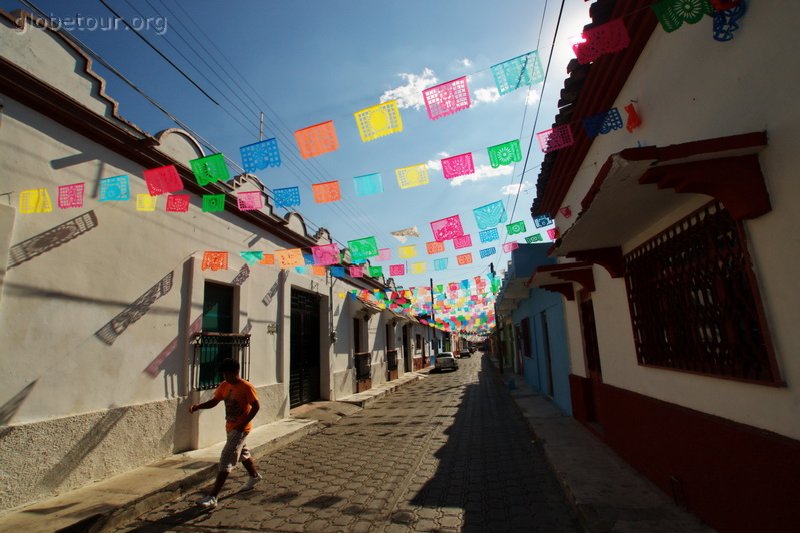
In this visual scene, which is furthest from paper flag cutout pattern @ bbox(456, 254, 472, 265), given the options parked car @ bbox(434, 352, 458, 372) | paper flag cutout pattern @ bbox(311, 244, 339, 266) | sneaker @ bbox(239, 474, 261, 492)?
parked car @ bbox(434, 352, 458, 372)

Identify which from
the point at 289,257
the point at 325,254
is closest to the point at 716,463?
the point at 289,257

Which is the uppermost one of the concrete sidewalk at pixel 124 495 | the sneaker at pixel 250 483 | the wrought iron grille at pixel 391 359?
the wrought iron grille at pixel 391 359

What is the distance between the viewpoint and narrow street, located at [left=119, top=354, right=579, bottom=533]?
13.0ft

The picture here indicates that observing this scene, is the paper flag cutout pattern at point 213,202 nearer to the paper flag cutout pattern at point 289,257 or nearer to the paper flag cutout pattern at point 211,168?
the paper flag cutout pattern at point 211,168

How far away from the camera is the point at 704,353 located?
3.44 m

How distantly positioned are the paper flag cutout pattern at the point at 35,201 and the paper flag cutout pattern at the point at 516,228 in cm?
793

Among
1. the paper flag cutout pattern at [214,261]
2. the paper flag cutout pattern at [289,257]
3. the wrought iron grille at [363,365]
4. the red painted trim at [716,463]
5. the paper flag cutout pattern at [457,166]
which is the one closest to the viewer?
the red painted trim at [716,463]

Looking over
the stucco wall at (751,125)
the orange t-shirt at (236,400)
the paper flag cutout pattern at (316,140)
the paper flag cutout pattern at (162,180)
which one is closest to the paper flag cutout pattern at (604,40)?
the stucco wall at (751,125)

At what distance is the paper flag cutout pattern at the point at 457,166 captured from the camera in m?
6.14

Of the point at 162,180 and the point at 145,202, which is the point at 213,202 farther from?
the point at 145,202

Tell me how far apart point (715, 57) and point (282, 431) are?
8402 mm

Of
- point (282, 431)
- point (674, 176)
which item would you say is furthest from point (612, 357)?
point (282, 431)

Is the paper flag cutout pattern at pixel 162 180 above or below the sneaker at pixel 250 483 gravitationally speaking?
above

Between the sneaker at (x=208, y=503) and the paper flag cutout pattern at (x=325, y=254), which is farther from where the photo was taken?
the paper flag cutout pattern at (x=325, y=254)
